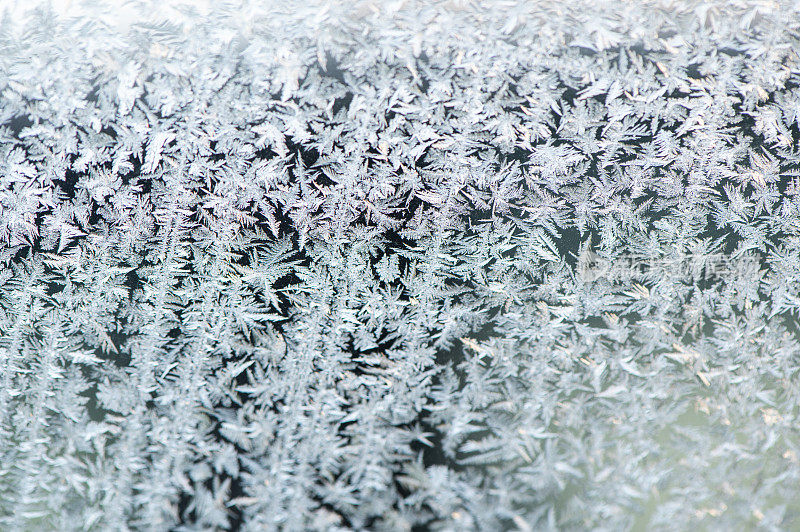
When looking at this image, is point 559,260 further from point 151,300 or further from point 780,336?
point 151,300

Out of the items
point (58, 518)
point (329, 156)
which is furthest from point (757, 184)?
point (58, 518)

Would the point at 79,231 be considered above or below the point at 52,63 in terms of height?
below

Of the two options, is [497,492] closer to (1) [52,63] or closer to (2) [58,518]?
(2) [58,518]

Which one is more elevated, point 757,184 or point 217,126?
point 217,126

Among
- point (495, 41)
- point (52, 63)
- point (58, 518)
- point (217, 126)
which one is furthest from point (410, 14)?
point (58, 518)

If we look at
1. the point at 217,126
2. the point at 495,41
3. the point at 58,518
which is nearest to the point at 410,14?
the point at 495,41

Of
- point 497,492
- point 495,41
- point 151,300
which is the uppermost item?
point 495,41
